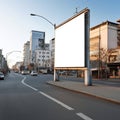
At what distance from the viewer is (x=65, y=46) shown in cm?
3238

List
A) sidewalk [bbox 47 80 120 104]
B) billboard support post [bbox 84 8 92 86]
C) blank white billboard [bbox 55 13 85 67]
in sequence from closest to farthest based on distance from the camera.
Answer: sidewalk [bbox 47 80 120 104], billboard support post [bbox 84 8 92 86], blank white billboard [bbox 55 13 85 67]

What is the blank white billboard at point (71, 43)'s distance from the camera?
2753cm

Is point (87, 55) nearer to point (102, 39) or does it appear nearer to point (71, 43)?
point (71, 43)

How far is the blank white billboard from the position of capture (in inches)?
1084

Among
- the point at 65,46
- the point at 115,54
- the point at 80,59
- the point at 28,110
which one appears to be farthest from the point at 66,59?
the point at 115,54

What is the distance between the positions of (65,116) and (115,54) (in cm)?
5569

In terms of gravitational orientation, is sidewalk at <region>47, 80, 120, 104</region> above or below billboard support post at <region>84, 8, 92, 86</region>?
below

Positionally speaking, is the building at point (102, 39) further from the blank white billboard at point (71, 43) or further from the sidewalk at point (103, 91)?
the sidewalk at point (103, 91)

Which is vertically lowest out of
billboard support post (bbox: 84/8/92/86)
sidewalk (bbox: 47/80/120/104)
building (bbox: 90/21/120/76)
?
sidewalk (bbox: 47/80/120/104)

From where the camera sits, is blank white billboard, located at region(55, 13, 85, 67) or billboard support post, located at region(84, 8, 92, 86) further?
blank white billboard, located at region(55, 13, 85, 67)

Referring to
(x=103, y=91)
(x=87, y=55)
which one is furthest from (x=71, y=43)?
(x=103, y=91)

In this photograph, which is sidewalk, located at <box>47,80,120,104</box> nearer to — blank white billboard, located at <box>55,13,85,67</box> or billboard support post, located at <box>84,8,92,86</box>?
billboard support post, located at <box>84,8,92,86</box>

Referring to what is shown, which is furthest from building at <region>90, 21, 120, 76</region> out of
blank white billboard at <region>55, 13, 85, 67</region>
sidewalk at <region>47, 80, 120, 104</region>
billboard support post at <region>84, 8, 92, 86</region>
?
sidewalk at <region>47, 80, 120, 104</region>

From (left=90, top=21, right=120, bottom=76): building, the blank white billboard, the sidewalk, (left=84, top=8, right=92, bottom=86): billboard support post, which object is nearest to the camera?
the sidewalk
